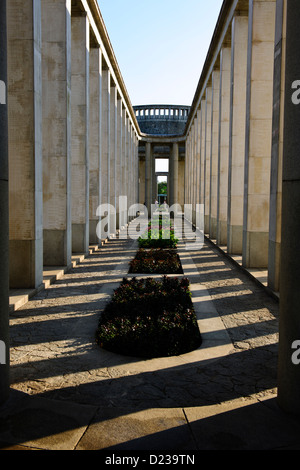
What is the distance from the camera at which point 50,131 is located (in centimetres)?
1317

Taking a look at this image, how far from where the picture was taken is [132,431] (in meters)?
A: 3.93

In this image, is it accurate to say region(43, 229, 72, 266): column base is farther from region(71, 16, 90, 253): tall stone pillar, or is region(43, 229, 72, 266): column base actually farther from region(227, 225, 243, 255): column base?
region(227, 225, 243, 255): column base

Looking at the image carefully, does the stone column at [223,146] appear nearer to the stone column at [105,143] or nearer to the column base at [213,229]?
the column base at [213,229]

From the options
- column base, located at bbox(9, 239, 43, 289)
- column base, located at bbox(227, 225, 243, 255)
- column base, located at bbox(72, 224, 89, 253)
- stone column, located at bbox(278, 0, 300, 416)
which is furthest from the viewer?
column base, located at bbox(227, 225, 243, 255)

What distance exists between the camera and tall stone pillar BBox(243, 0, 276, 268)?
1338 cm

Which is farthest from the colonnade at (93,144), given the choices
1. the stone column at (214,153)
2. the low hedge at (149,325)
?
the low hedge at (149,325)

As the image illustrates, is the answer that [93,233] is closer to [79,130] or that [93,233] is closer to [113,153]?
[79,130]

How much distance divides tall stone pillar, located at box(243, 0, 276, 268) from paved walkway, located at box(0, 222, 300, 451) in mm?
4354

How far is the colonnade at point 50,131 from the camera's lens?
986 centimetres

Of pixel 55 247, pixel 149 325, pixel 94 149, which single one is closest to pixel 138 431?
pixel 149 325

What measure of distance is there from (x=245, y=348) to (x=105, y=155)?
18.9m

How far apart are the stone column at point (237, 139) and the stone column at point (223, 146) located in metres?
3.20
